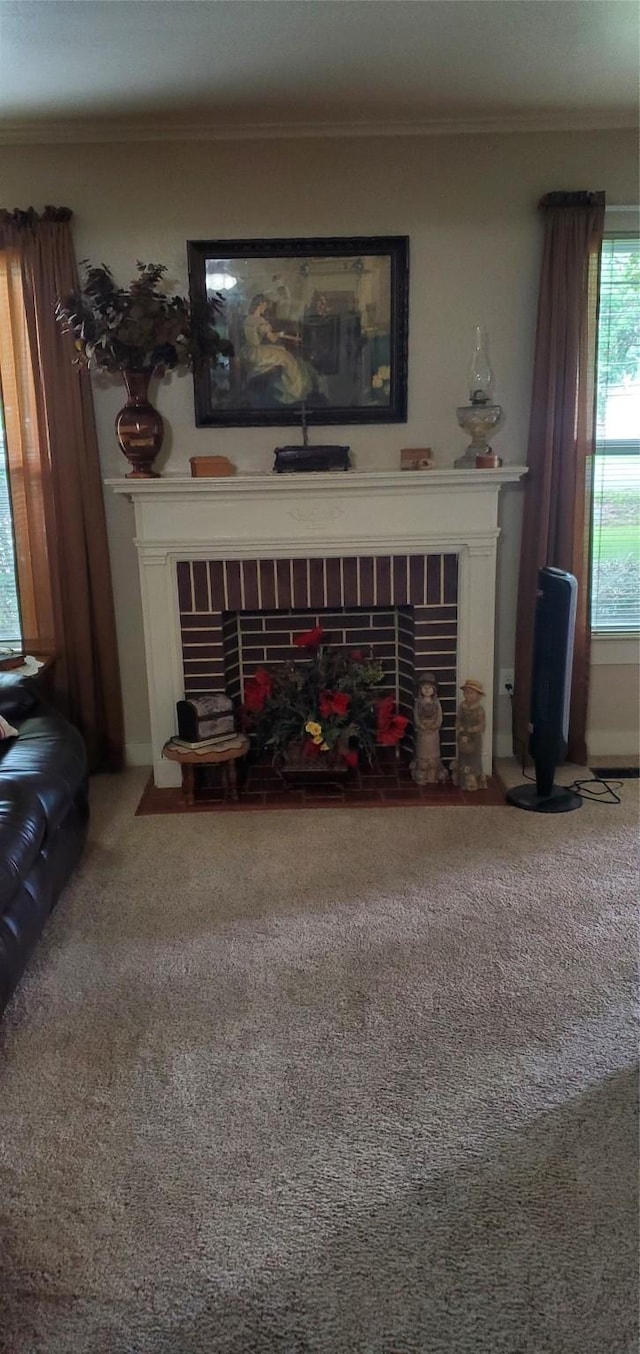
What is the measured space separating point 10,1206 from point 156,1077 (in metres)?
0.39

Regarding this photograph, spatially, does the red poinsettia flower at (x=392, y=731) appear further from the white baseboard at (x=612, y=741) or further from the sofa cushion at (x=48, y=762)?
the sofa cushion at (x=48, y=762)

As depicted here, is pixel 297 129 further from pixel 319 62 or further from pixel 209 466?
pixel 209 466

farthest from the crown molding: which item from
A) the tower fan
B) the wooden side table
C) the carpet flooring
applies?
the carpet flooring

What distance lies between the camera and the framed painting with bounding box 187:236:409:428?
11.2 ft

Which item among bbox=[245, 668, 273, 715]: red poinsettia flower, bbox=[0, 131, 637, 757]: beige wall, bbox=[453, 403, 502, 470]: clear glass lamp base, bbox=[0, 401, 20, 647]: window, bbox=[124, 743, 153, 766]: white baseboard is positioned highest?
bbox=[0, 131, 637, 757]: beige wall

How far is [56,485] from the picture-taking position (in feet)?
11.5

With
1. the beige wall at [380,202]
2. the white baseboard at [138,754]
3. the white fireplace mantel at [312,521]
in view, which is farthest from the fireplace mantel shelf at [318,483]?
the white baseboard at [138,754]

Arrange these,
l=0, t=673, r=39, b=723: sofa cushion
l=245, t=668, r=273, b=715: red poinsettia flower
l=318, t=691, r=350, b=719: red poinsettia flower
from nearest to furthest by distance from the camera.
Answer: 1. l=0, t=673, r=39, b=723: sofa cushion
2. l=318, t=691, r=350, b=719: red poinsettia flower
3. l=245, t=668, r=273, b=715: red poinsettia flower

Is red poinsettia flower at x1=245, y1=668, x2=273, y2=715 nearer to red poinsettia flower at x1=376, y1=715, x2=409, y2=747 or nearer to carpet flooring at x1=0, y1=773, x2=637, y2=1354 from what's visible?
red poinsettia flower at x1=376, y1=715, x2=409, y2=747

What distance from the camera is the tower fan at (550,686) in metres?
3.14

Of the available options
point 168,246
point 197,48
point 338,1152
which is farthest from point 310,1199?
point 168,246

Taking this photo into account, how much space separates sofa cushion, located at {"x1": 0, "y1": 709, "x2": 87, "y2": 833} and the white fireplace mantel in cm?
62

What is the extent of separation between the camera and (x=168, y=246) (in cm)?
342

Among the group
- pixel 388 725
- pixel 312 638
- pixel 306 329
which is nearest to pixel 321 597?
pixel 312 638
